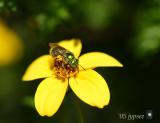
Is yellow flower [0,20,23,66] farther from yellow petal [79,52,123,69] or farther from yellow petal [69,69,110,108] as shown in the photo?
yellow petal [69,69,110,108]

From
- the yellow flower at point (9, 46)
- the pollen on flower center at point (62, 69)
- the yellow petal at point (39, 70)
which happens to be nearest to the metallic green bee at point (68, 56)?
the pollen on flower center at point (62, 69)

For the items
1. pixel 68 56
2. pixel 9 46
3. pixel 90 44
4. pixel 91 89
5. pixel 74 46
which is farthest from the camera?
pixel 9 46

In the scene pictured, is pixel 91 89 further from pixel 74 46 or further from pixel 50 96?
pixel 74 46

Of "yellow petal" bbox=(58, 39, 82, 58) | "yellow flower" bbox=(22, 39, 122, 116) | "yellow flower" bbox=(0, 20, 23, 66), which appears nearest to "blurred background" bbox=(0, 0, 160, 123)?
"yellow flower" bbox=(0, 20, 23, 66)

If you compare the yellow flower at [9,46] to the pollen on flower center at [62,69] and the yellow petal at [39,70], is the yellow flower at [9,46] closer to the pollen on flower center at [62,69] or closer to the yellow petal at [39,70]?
the yellow petal at [39,70]

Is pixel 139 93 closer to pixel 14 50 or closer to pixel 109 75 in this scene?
pixel 109 75

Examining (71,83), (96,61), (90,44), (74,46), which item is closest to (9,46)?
(90,44)
